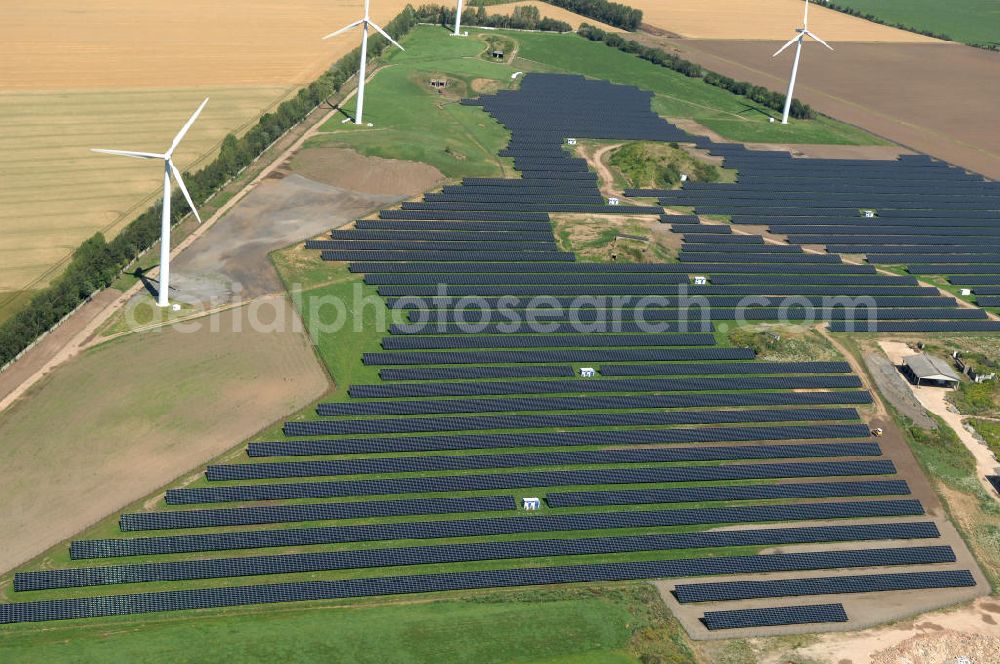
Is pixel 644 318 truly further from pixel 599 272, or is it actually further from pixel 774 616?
pixel 774 616

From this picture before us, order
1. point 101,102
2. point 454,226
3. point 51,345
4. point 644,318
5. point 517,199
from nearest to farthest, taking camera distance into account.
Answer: point 51,345, point 644,318, point 454,226, point 517,199, point 101,102

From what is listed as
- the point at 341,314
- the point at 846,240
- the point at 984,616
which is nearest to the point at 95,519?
the point at 341,314

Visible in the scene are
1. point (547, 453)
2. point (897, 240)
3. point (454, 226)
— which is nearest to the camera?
point (547, 453)

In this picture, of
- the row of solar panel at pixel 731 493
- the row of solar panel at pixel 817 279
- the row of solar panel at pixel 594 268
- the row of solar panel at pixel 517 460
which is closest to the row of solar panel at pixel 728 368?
the row of solar panel at pixel 517 460

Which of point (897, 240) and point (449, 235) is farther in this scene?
point (897, 240)

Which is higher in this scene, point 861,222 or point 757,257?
point 861,222

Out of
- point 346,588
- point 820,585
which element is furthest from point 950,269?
point 346,588

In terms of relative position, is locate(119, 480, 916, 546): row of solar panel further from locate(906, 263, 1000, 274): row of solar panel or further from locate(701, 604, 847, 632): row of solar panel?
locate(906, 263, 1000, 274): row of solar panel

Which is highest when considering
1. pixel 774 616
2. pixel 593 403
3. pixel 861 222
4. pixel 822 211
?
pixel 822 211
